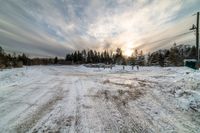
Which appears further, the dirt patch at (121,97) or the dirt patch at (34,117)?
the dirt patch at (121,97)

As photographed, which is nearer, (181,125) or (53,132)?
(53,132)

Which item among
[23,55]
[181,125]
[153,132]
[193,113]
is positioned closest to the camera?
[153,132]

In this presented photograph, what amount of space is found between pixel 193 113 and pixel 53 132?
13.6ft

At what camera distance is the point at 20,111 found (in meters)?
4.05

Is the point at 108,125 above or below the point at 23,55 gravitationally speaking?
below

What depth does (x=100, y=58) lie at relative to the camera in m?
96.1

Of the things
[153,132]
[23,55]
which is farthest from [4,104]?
[23,55]

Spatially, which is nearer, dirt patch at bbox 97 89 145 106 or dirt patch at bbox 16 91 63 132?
dirt patch at bbox 16 91 63 132

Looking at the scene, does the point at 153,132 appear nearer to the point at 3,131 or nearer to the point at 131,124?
the point at 131,124

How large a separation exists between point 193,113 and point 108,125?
280 centimetres

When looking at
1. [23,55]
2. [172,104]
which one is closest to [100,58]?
[23,55]

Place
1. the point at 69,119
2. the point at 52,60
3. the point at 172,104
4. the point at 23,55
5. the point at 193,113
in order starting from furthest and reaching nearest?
the point at 52,60, the point at 23,55, the point at 172,104, the point at 193,113, the point at 69,119

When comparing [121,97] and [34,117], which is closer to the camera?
[34,117]

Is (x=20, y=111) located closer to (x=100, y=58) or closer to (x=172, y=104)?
(x=172, y=104)
